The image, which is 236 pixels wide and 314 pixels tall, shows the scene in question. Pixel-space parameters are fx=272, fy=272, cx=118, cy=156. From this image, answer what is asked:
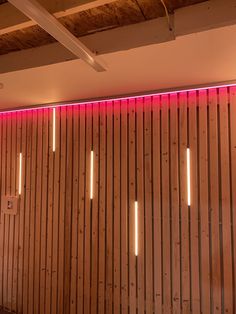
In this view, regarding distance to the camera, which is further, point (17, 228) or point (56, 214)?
point (17, 228)

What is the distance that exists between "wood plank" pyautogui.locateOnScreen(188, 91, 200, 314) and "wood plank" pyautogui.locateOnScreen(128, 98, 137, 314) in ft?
2.14

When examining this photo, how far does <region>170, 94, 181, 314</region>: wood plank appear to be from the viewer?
293 centimetres

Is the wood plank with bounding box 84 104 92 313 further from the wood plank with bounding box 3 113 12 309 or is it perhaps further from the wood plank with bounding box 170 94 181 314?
the wood plank with bounding box 3 113 12 309

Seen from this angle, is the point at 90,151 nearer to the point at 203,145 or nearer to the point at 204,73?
the point at 203,145

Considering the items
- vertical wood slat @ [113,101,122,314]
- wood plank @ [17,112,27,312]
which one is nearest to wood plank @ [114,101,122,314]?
vertical wood slat @ [113,101,122,314]

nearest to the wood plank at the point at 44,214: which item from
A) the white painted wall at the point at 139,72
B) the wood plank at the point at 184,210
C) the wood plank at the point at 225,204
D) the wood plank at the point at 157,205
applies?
the white painted wall at the point at 139,72

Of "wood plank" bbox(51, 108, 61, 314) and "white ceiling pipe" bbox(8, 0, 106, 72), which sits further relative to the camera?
"wood plank" bbox(51, 108, 61, 314)

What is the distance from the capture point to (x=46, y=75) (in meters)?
2.54

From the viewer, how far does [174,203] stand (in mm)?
2998

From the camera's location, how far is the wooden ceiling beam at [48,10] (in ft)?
5.29

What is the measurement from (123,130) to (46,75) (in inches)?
45.1

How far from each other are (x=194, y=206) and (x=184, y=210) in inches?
4.6

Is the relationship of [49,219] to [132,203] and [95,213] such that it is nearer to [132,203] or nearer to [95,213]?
[95,213]

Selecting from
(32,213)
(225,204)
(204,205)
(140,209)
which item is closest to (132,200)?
(140,209)
